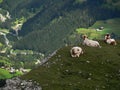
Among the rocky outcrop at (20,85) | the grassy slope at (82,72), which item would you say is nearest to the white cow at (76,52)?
the grassy slope at (82,72)

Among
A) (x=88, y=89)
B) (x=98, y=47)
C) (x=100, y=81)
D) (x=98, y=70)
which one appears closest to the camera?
(x=88, y=89)

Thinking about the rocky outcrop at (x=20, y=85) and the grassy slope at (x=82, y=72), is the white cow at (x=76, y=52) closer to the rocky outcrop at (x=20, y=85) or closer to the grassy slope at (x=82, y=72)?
the grassy slope at (x=82, y=72)

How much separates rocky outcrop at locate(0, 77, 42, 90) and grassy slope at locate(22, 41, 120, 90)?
3.24 ft

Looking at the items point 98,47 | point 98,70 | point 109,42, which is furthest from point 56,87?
point 109,42

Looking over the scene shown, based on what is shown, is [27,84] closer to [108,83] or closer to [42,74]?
[42,74]

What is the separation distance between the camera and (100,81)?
56.6m

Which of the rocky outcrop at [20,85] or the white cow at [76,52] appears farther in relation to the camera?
the white cow at [76,52]

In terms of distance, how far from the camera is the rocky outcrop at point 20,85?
5456 cm

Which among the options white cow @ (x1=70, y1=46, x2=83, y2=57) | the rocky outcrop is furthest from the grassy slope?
the rocky outcrop

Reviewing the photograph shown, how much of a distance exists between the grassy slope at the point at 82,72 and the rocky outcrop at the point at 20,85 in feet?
3.24

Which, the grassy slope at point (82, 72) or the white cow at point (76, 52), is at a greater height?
the white cow at point (76, 52)

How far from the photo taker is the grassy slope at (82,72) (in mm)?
54656

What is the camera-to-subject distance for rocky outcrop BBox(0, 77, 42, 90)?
54.6 m

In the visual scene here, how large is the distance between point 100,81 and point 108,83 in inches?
50.5
